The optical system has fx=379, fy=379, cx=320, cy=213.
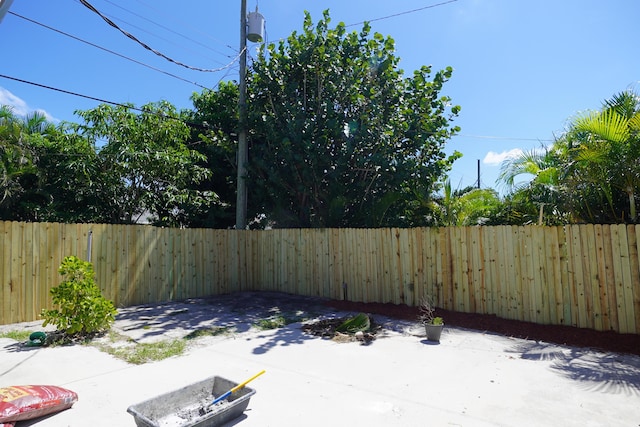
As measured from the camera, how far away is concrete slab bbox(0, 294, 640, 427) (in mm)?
3077

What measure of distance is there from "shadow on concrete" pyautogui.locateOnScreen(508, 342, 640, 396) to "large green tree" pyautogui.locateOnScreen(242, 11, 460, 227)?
4.87 metres

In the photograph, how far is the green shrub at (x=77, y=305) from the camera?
209 inches

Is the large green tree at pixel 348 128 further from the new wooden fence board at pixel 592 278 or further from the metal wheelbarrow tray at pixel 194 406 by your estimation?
the metal wheelbarrow tray at pixel 194 406

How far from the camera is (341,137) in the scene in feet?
31.6

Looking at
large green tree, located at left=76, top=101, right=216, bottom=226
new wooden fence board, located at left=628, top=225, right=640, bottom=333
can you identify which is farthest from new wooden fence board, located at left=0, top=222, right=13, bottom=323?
new wooden fence board, located at left=628, top=225, right=640, bottom=333

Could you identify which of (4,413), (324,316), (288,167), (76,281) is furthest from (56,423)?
(288,167)

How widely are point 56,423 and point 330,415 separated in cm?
218

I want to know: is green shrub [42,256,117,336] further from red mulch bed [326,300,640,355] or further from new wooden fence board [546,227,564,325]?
new wooden fence board [546,227,564,325]

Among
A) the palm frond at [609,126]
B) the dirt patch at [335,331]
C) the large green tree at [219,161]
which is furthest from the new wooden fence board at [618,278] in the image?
the large green tree at [219,161]

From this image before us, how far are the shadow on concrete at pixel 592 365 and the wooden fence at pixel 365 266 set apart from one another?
925 mm

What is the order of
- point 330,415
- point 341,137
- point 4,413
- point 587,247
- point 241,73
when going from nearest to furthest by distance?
point 4,413 < point 330,415 < point 587,247 < point 341,137 < point 241,73

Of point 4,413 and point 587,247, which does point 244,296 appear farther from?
point 587,247

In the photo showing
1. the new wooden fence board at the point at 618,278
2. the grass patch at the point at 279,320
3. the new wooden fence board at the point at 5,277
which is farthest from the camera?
the grass patch at the point at 279,320

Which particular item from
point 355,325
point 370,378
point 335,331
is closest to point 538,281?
point 355,325
